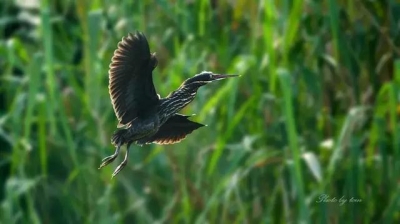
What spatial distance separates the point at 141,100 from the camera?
367mm

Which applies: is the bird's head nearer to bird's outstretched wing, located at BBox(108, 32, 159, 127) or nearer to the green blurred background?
bird's outstretched wing, located at BBox(108, 32, 159, 127)

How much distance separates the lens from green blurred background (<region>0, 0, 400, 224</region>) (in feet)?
4.77

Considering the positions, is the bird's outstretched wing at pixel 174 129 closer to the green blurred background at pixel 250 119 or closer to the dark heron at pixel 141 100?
the dark heron at pixel 141 100

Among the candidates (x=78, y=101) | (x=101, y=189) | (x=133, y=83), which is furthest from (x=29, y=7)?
(x=133, y=83)

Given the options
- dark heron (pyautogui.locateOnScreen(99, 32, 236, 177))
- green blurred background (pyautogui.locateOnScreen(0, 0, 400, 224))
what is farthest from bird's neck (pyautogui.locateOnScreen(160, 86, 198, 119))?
green blurred background (pyautogui.locateOnScreen(0, 0, 400, 224))

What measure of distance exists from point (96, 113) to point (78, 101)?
0.96 ft

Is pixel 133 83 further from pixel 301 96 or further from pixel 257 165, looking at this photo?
pixel 301 96

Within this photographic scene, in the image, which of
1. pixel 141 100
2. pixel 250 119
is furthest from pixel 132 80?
pixel 250 119

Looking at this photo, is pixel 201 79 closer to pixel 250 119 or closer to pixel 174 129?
pixel 174 129

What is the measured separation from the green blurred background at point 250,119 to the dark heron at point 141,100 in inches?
36.6

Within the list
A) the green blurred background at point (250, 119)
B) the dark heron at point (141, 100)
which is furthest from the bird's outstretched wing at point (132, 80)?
the green blurred background at point (250, 119)

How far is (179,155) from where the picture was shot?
1643 mm

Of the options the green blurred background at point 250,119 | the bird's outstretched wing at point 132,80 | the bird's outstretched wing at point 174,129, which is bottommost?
the bird's outstretched wing at point 174,129

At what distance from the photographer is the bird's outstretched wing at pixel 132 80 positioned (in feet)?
1.18
